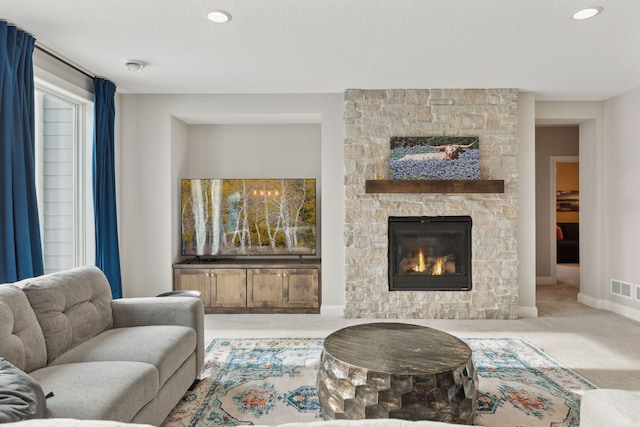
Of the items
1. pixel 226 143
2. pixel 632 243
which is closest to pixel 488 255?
pixel 632 243

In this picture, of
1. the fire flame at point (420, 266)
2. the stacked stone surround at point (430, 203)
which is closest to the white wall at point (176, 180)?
the stacked stone surround at point (430, 203)

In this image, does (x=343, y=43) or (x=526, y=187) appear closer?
(x=343, y=43)

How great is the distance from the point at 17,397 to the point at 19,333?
773 mm

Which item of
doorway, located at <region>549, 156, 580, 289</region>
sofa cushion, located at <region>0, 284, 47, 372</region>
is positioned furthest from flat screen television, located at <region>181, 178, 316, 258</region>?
doorway, located at <region>549, 156, 580, 289</region>

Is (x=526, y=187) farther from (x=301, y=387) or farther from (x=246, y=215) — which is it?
(x=301, y=387)

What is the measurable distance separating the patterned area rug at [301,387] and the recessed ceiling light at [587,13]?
256 cm

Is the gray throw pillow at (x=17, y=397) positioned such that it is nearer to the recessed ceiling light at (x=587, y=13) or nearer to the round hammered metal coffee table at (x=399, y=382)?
the round hammered metal coffee table at (x=399, y=382)

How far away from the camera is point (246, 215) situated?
16.3ft

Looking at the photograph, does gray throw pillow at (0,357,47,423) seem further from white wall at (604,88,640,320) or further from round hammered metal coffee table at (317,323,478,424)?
white wall at (604,88,640,320)

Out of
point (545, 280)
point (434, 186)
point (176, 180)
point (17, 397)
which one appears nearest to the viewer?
point (17, 397)

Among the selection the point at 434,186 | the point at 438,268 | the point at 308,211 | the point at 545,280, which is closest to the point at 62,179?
the point at 308,211

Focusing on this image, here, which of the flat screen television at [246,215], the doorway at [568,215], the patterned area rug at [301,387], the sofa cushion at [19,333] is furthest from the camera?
the doorway at [568,215]

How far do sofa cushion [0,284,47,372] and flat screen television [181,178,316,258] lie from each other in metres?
2.84

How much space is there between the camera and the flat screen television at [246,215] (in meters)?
4.95
